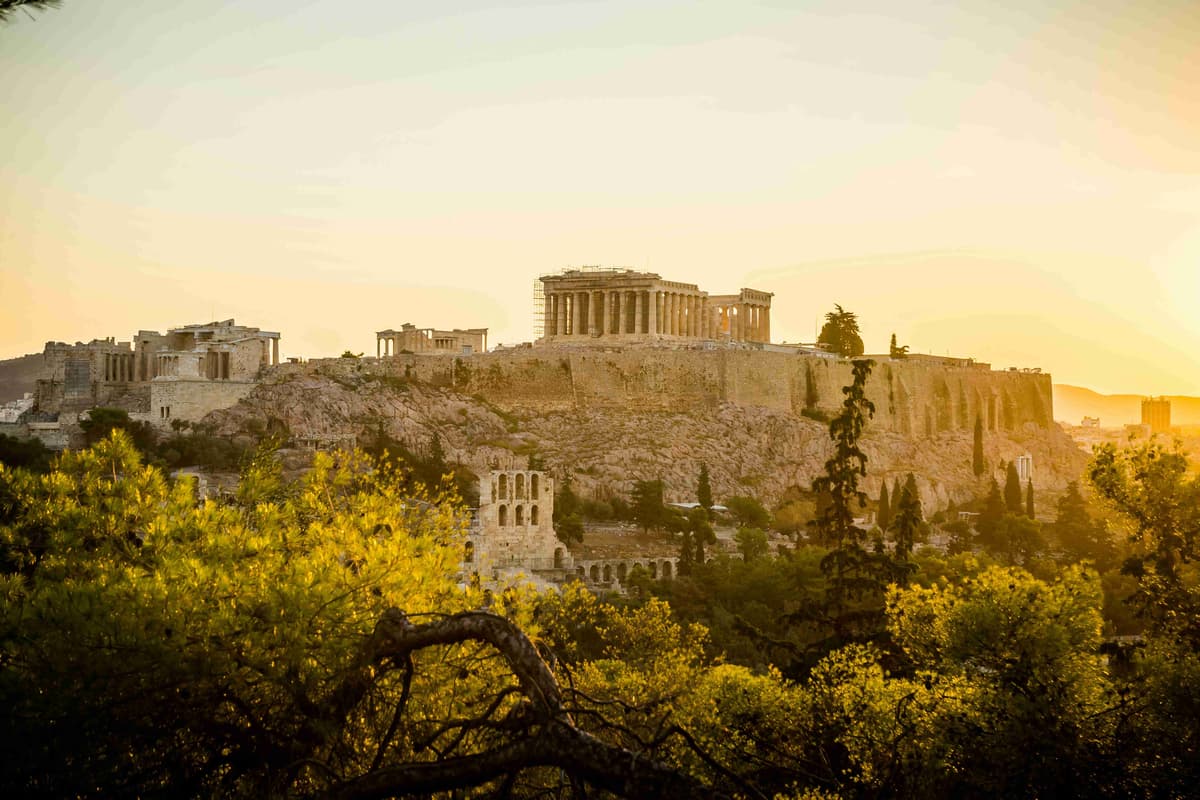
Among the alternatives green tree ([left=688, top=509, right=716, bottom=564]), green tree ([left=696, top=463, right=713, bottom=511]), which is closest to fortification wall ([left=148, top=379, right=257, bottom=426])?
green tree ([left=696, top=463, right=713, bottom=511])

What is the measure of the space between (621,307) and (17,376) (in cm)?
3649

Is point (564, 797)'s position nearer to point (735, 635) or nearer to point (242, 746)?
point (242, 746)

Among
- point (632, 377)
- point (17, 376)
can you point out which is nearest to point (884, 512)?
point (632, 377)

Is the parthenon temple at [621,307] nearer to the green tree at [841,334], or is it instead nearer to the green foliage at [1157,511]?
the green tree at [841,334]

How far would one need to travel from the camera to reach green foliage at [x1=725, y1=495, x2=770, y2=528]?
145 feet

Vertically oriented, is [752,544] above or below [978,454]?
below

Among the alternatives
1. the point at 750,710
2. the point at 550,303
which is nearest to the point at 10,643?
the point at 750,710

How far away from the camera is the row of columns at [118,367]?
47.2 m

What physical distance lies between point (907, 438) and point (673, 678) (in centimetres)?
5109

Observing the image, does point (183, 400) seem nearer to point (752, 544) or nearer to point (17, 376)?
point (752, 544)

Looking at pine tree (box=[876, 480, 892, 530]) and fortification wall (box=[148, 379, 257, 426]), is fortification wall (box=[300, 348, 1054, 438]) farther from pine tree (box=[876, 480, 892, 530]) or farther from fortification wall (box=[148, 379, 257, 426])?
pine tree (box=[876, 480, 892, 530])

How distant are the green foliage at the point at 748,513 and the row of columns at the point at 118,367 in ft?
81.2

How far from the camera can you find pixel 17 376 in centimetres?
6912

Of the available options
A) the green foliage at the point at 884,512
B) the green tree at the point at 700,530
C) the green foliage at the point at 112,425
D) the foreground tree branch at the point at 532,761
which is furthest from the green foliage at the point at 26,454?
the green foliage at the point at 884,512
